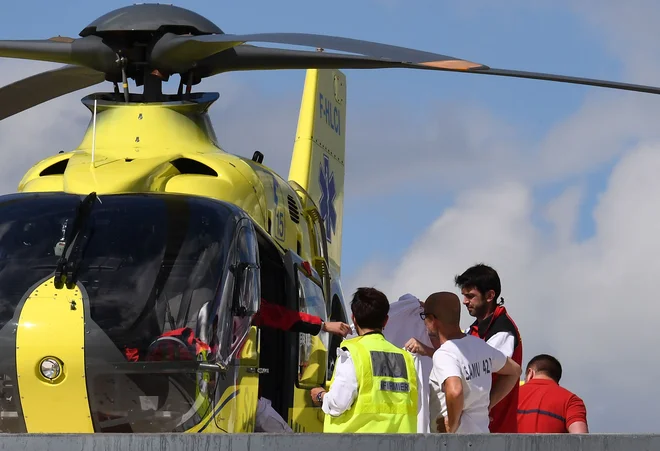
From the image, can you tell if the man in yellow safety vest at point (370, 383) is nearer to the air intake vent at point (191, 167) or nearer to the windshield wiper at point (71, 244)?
the windshield wiper at point (71, 244)

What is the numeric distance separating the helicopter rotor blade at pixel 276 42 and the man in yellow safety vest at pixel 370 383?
2391 millimetres

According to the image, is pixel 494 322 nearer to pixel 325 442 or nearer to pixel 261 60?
pixel 325 442

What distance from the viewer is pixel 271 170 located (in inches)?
404

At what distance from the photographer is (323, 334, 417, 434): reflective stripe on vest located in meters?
6.88

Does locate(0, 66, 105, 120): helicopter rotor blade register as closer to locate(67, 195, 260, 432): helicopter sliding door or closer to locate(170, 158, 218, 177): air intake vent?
locate(170, 158, 218, 177): air intake vent

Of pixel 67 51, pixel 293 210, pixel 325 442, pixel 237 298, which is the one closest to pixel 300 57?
pixel 293 210

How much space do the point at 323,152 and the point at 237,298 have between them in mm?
7453

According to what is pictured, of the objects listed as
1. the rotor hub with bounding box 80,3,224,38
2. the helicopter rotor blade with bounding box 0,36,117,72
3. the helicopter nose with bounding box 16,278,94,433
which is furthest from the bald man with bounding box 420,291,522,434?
the helicopter rotor blade with bounding box 0,36,117,72

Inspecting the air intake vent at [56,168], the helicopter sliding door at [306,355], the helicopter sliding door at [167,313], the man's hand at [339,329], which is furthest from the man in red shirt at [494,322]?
the air intake vent at [56,168]

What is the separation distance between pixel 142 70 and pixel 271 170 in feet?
4.35

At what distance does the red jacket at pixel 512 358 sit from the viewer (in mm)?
7773

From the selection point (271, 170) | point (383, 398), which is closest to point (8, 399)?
point (383, 398)

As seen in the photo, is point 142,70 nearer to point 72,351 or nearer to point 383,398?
point 72,351

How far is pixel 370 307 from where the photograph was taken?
23.1 feet
